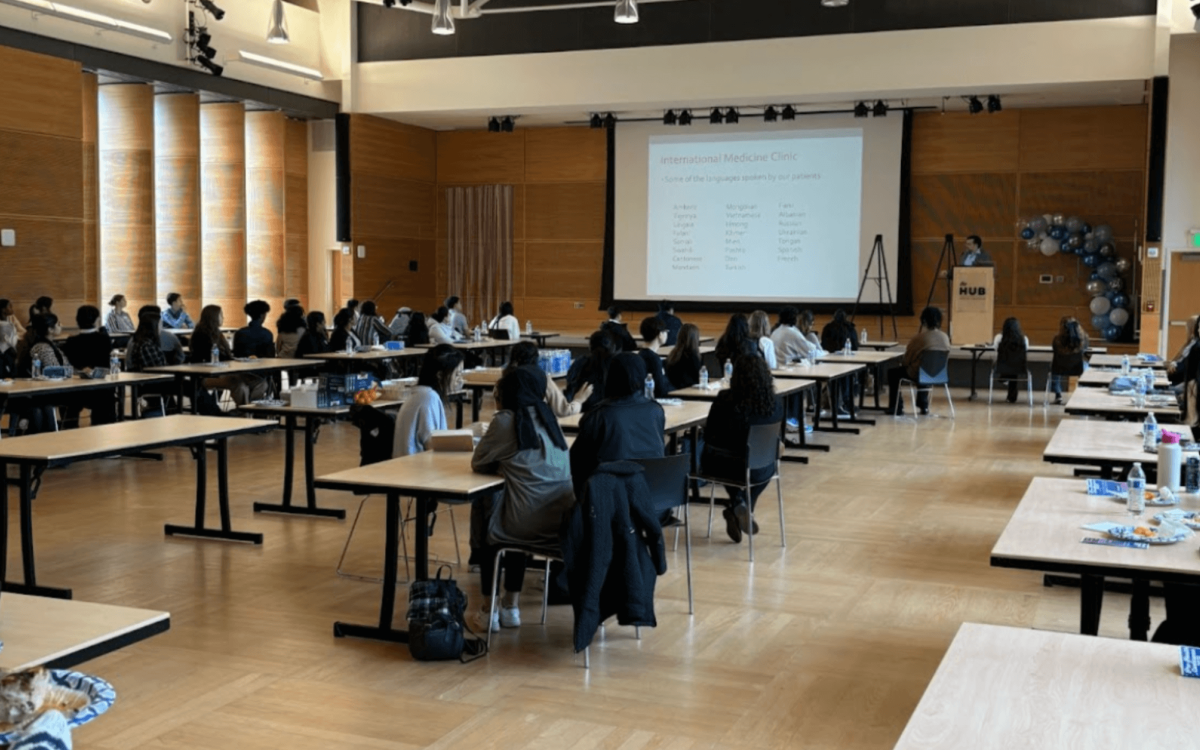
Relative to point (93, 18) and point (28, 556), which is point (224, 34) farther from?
point (28, 556)

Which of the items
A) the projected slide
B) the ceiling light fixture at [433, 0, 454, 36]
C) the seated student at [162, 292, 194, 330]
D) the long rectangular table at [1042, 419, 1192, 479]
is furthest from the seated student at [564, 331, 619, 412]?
the projected slide

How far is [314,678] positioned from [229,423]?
235 centimetres

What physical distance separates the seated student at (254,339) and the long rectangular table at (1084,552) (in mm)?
8548

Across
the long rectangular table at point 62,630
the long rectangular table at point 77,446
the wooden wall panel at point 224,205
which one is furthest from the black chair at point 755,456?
the wooden wall panel at point 224,205

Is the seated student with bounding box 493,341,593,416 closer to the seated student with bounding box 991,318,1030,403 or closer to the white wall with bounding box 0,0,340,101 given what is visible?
the seated student with bounding box 991,318,1030,403

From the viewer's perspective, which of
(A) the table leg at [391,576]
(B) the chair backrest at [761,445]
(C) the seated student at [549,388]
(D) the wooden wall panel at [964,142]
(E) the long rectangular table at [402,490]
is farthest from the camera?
(D) the wooden wall panel at [964,142]

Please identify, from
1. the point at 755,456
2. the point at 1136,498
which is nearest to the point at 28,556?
the point at 755,456

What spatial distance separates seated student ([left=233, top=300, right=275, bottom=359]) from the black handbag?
700 cm

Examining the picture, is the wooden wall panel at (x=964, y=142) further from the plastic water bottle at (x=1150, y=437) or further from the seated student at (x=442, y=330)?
the plastic water bottle at (x=1150, y=437)

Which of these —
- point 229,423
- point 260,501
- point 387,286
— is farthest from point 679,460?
point 387,286

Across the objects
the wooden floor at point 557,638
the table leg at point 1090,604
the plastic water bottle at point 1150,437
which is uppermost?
the plastic water bottle at point 1150,437

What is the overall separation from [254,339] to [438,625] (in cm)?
732

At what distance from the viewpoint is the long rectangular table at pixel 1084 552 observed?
11.4 feet

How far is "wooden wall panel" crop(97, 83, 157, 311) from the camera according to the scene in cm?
1541
